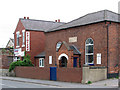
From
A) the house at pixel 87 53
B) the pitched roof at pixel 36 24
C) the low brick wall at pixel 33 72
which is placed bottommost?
the low brick wall at pixel 33 72

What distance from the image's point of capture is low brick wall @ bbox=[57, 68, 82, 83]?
22.3 metres

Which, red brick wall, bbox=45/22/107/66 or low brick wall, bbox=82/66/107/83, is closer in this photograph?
low brick wall, bbox=82/66/107/83

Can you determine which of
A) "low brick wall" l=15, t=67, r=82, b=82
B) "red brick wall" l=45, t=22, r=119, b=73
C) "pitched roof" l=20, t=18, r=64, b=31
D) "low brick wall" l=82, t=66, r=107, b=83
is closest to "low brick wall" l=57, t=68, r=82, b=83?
"low brick wall" l=15, t=67, r=82, b=82

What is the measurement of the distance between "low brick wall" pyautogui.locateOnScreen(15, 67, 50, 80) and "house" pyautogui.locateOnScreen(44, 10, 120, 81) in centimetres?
286

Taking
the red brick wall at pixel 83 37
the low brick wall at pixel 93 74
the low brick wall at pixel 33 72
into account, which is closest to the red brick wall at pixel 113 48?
the red brick wall at pixel 83 37

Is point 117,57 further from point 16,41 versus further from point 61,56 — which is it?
point 16,41

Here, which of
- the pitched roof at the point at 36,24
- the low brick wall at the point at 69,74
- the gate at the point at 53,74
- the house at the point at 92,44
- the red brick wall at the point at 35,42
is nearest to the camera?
the low brick wall at the point at 69,74

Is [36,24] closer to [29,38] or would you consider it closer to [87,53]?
[29,38]

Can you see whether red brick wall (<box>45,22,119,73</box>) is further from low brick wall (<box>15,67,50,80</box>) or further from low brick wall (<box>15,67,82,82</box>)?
low brick wall (<box>15,67,50,80</box>)

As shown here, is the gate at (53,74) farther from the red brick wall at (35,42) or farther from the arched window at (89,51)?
the red brick wall at (35,42)

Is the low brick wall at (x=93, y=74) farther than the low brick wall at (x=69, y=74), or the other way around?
the low brick wall at (x=69, y=74)

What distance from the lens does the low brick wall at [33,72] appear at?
2667 cm

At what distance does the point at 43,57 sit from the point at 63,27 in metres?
7.52

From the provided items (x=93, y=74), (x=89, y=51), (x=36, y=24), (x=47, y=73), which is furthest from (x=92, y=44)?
(x=36, y=24)
